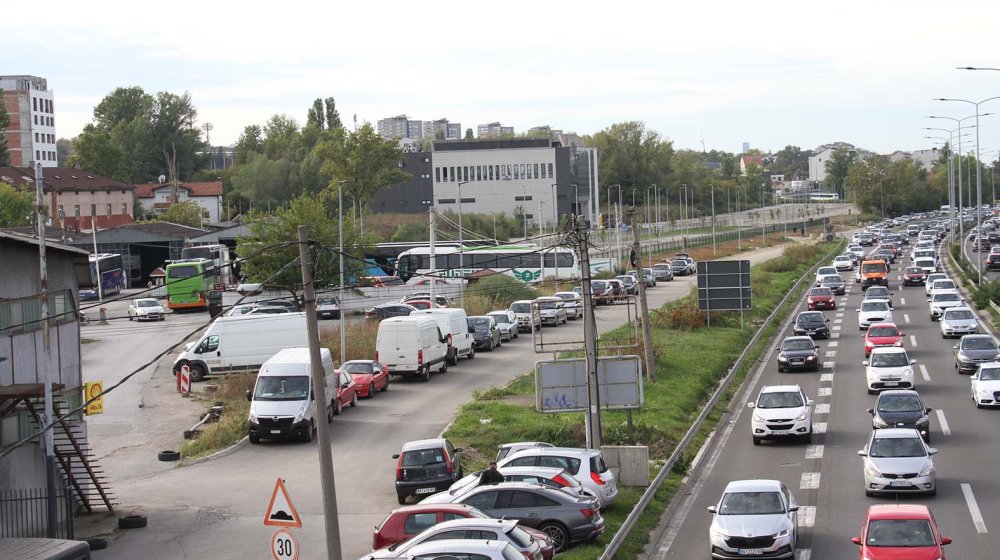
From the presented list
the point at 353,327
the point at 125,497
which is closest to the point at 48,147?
the point at 353,327

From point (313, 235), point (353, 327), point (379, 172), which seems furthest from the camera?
point (379, 172)

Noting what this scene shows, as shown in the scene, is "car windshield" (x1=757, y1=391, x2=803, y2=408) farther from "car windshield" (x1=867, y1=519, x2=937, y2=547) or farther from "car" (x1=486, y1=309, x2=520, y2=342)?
"car" (x1=486, y1=309, x2=520, y2=342)

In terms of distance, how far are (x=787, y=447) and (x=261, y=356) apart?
75.1 ft

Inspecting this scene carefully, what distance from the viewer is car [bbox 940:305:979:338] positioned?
48688 mm

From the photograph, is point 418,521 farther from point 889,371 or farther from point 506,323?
point 506,323

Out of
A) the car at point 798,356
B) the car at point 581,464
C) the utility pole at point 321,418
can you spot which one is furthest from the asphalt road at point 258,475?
the car at point 798,356

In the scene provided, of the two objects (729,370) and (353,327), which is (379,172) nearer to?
(353,327)

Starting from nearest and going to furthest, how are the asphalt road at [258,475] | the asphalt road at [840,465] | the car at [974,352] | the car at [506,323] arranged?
the asphalt road at [840,465]
the asphalt road at [258,475]
the car at [974,352]
the car at [506,323]

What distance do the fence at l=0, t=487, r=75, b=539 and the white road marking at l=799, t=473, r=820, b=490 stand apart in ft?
50.0

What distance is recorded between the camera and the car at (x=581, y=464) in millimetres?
22641

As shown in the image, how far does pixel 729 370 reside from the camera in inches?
1734

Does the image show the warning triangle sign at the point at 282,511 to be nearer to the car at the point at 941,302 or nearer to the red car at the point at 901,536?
the red car at the point at 901,536

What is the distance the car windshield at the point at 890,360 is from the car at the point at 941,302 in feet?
64.4

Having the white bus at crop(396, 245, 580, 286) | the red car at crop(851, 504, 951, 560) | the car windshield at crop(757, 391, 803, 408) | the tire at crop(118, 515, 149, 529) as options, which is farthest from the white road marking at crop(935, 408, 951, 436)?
the white bus at crop(396, 245, 580, 286)
